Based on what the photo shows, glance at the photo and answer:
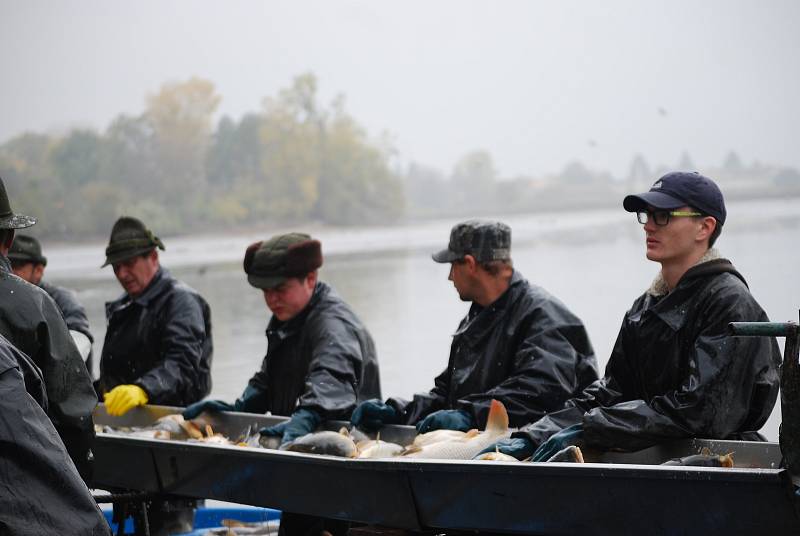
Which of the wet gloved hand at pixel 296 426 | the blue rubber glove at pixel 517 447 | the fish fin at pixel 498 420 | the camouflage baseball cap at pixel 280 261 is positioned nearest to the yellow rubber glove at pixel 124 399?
the camouflage baseball cap at pixel 280 261

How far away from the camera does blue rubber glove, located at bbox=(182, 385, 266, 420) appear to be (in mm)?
5484

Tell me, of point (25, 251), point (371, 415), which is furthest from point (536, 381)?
point (25, 251)

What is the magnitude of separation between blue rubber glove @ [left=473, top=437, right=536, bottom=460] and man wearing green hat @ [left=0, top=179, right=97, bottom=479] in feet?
4.68

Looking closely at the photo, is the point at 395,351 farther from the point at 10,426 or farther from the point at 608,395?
the point at 10,426

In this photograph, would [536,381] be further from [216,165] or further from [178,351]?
[216,165]

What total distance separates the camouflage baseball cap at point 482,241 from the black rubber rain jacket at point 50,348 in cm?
199

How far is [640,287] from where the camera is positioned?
1798 cm

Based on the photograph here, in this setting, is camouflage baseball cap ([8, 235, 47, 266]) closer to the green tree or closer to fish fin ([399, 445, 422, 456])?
fish fin ([399, 445, 422, 456])

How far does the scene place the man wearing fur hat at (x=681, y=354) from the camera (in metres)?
3.49

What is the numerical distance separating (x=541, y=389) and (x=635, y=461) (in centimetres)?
73

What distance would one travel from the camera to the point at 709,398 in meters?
3.48

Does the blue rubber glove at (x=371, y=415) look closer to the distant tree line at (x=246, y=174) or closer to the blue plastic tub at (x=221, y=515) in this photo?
the blue plastic tub at (x=221, y=515)

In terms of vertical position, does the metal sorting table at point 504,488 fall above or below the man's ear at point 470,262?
below

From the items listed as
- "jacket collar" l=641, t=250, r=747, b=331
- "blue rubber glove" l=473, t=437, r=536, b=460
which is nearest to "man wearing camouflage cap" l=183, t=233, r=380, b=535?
"blue rubber glove" l=473, t=437, r=536, b=460
